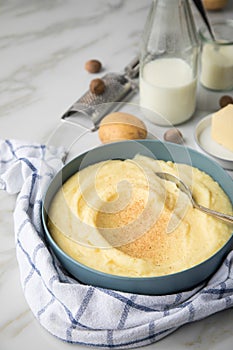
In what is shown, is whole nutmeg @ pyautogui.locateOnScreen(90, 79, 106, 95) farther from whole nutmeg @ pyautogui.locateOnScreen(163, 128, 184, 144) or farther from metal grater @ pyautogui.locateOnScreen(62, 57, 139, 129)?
whole nutmeg @ pyautogui.locateOnScreen(163, 128, 184, 144)

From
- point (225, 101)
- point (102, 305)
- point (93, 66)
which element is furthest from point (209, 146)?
point (102, 305)

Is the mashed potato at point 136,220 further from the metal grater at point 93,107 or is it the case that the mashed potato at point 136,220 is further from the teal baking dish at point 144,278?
the metal grater at point 93,107

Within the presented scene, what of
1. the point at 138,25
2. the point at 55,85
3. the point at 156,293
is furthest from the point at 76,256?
the point at 138,25

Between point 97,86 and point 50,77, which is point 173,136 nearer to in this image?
point 97,86

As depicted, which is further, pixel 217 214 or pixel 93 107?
pixel 93 107

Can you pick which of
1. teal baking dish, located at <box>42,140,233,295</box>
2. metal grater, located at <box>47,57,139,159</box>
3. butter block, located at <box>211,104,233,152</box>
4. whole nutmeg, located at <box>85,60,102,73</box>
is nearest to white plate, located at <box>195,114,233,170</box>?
butter block, located at <box>211,104,233,152</box>

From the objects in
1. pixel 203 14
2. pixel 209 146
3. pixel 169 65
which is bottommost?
pixel 209 146
